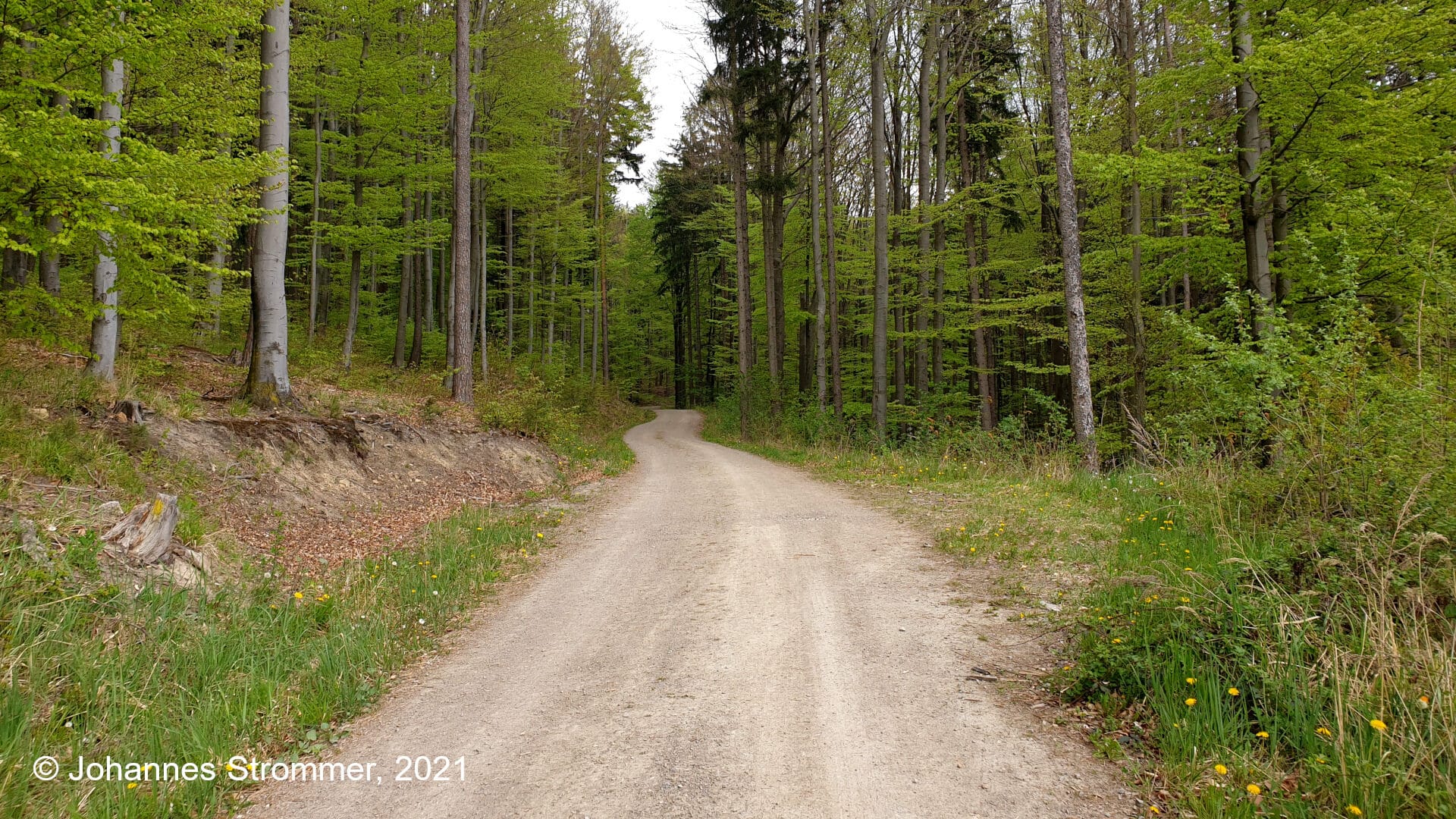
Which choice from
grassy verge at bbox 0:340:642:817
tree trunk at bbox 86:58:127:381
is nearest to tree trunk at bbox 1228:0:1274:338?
grassy verge at bbox 0:340:642:817

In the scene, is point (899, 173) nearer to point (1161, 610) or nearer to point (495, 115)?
point (495, 115)

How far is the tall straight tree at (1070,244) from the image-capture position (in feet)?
34.2

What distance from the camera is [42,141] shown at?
5176 mm

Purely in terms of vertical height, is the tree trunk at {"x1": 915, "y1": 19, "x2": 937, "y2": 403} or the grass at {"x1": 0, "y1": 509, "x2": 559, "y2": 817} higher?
the tree trunk at {"x1": 915, "y1": 19, "x2": 937, "y2": 403}

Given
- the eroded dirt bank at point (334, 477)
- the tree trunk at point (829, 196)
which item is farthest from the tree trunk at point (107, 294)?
the tree trunk at point (829, 196)

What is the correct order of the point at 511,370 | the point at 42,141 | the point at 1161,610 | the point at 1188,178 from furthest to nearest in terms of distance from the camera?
1. the point at 511,370
2. the point at 1188,178
3. the point at 42,141
4. the point at 1161,610

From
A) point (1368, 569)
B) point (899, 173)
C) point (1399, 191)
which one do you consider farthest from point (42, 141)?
point (899, 173)

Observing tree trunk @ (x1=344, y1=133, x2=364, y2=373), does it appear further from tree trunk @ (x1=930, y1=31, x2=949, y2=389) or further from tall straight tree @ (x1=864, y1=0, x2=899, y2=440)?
tree trunk @ (x1=930, y1=31, x2=949, y2=389)

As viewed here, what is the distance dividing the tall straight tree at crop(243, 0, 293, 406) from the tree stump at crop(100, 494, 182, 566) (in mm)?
4866

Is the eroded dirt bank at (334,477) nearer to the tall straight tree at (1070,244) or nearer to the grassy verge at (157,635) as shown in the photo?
the grassy verge at (157,635)

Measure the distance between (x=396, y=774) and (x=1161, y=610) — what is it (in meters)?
4.45

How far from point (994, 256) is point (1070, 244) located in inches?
440

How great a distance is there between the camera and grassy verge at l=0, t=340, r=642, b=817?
3066mm

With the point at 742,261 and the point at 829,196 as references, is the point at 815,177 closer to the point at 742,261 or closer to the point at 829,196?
the point at 829,196
